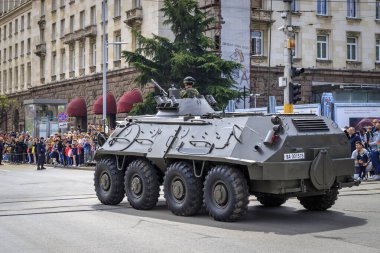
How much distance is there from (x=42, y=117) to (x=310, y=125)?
3415 cm

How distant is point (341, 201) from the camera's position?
15.1 metres

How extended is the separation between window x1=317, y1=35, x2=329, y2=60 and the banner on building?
6885mm

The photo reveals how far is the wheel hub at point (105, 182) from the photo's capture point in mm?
14852

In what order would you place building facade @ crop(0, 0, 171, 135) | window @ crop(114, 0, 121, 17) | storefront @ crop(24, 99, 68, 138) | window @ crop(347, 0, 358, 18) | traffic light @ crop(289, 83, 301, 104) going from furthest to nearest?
window @ crop(114, 0, 121, 17), window @ crop(347, 0, 358, 18), building facade @ crop(0, 0, 171, 135), storefront @ crop(24, 99, 68, 138), traffic light @ crop(289, 83, 301, 104)

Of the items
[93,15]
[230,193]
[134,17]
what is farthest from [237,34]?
[230,193]

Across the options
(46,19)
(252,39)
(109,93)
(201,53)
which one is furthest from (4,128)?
(201,53)

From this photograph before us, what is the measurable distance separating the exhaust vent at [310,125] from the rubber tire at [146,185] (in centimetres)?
331

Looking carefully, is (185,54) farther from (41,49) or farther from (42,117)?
(41,49)

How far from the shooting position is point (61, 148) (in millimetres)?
35531

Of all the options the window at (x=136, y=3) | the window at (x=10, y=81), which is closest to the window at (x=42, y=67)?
the window at (x=10, y=81)

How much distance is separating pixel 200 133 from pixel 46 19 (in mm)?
51095

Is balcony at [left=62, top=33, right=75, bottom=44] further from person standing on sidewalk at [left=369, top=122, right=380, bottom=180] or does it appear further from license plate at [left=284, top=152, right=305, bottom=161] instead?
license plate at [left=284, top=152, right=305, bottom=161]

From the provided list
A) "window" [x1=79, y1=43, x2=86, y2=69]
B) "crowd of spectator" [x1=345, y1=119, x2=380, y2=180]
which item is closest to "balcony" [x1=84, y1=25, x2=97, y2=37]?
"window" [x1=79, y1=43, x2=86, y2=69]

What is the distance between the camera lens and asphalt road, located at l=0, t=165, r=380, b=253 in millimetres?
9445
